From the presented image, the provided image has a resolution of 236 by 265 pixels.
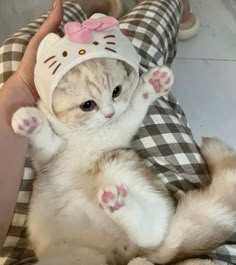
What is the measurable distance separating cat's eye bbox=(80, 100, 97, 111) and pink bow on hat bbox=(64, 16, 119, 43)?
10 centimetres

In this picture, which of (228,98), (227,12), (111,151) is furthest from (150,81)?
(227,12)

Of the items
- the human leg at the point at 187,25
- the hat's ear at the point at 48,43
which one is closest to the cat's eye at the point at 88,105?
the hat's ear at the point at 48,43

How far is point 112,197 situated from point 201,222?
0.20m

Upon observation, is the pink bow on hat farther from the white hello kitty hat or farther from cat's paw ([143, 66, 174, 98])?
cat's paw ([143, 66, 174, 98])

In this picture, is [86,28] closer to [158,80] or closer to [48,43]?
[48,43]

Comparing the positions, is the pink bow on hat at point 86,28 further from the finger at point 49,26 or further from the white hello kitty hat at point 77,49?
the finger at point 49,26

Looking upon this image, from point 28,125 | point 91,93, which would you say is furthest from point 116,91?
point 28,125

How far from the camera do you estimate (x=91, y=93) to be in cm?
97

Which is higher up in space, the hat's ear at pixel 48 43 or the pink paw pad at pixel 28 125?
the hat's ear at pixel 48 43

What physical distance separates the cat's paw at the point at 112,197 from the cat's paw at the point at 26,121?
18 centimetres

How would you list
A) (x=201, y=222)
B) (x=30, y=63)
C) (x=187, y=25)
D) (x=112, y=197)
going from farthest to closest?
(x=187, y=25), (x=30, y=63), (x=201, y=222), (x=112, y=197)

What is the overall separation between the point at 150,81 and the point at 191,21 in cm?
71

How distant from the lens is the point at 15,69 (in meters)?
1.25

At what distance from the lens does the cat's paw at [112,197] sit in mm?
917
